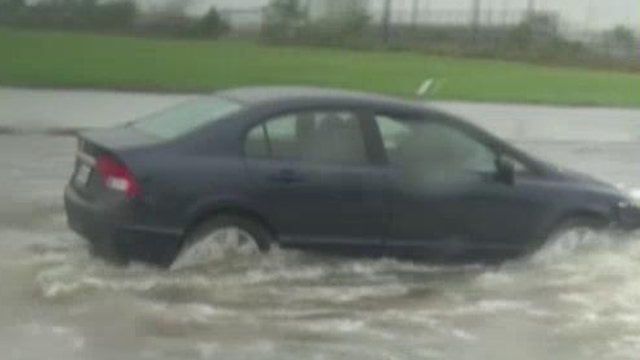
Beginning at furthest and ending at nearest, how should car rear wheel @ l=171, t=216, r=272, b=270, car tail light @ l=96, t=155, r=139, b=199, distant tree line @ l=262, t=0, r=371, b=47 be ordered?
distant tree line @ l=262, t=0, r=371, b=47
car rear wheel @ l=171, t=216, r=272, b=270
car tail light @ l=96, t=155, r=139, b=199

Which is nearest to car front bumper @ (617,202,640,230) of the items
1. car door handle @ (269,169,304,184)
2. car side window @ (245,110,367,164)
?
car side window @ (245,110,367,164)

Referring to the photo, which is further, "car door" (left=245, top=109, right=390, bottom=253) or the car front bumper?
the car front bumper

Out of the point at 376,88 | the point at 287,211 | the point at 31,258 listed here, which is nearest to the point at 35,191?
the point at 31,258

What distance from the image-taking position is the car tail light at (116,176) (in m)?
10.4

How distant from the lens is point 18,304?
9.52m

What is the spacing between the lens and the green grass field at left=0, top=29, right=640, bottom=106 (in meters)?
35.8

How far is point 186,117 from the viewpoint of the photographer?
11203 millimetres

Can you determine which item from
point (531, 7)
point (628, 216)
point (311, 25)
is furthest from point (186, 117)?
point (531, 7)

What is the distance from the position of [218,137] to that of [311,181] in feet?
2.53

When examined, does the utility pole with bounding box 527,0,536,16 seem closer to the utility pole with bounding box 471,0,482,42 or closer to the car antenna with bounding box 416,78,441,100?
the utility pole with bounding box 471,0,482,42

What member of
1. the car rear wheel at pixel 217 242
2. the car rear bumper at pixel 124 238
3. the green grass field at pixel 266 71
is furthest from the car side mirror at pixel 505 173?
the green grass field at pixel 266 71

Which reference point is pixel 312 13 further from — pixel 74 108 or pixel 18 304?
pixel 18 304

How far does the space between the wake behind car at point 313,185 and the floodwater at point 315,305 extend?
0.64ft

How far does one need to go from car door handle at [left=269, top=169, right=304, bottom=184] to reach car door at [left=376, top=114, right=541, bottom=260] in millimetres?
770
